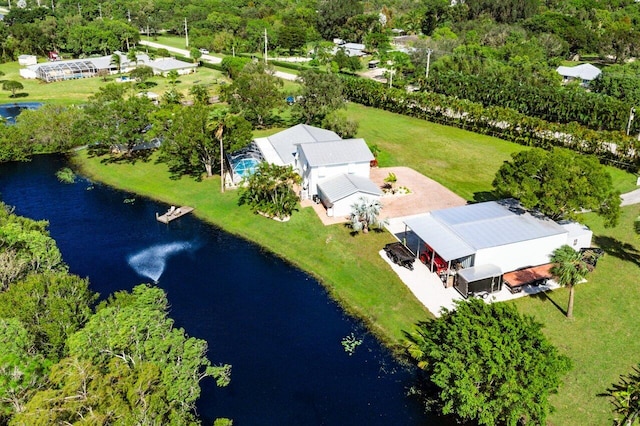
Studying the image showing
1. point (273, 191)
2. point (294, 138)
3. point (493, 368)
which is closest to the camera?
point (493, 368)

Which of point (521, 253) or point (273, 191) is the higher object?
point (273, 191)

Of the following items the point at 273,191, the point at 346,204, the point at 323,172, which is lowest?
the point at 346,204

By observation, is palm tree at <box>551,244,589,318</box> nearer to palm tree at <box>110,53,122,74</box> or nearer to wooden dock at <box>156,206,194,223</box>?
wooden dock at <box>156,206,194,223</box>

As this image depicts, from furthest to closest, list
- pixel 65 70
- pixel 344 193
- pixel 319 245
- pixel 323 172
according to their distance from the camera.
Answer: pixel 65 70 → pixel 323 172 → pixel 344 193 → pixel 319 245

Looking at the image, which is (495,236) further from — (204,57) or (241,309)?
(204,57)

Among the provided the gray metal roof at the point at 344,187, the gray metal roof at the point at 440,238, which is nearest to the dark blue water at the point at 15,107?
the gray metal roof at the point at 344,187

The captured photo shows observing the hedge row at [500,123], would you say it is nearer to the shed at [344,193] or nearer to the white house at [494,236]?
the white house at [494,236]

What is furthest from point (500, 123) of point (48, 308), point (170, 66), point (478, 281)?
point (170, 66)
